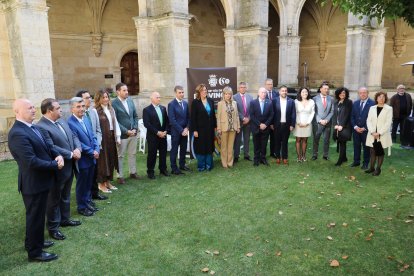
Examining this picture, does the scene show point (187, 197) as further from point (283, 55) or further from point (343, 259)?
point (283, 55)

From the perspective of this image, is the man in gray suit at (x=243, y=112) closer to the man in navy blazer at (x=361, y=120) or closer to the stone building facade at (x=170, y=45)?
the man in navy blazer at (x=361, y=120)

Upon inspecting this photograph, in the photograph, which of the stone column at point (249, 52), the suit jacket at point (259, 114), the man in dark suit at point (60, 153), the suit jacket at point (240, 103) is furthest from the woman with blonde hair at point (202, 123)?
the stone column at point (249, 52)

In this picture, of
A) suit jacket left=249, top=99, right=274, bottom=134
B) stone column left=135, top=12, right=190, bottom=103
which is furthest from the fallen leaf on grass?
stone column left=135, top=12, right=190, bottom=103

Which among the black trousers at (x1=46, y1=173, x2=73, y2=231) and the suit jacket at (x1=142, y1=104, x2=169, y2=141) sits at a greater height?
the suit jacket at (x1=142, y1=104, x2=169, y2=141)

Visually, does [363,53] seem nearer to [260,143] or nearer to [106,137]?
[260,143]

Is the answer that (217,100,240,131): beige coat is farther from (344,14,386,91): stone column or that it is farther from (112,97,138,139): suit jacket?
(344,14,386,91): stone column

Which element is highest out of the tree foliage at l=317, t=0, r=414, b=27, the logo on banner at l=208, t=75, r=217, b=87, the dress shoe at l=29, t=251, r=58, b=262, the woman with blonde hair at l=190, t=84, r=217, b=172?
the tree foliage at l=317, t=0, r=414, b=27

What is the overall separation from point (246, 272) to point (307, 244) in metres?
1.02

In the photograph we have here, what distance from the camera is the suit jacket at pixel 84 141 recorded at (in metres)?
5.00

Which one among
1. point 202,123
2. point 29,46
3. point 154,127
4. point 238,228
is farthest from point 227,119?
point 29,46

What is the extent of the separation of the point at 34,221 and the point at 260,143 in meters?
5.27

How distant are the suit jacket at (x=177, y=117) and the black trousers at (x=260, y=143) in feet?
5.62

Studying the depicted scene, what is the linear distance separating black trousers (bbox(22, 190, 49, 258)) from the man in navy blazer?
20.4 ft

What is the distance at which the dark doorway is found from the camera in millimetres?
17641
